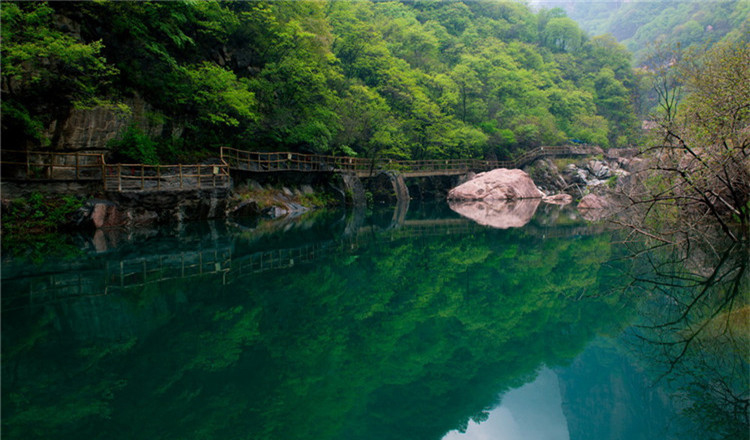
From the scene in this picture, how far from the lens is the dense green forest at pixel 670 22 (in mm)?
70562

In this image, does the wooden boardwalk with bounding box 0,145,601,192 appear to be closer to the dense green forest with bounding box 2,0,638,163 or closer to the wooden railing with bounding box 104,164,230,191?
the wooden railing with bounding box 104,164,230,191

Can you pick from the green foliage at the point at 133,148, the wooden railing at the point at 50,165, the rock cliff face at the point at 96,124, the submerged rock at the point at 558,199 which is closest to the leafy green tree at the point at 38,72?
the rock cliff face at the point at 96,124

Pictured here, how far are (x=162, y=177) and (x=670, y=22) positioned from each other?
107 metres

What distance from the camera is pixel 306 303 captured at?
6.84 meters

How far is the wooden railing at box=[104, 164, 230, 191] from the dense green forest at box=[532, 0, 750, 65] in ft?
135

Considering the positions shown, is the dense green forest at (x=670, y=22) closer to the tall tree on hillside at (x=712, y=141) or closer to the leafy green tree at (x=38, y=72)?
the tall tree on hillside at (x=712, y=141)

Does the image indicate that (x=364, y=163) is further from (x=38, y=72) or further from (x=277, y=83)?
(x=38, y=72)

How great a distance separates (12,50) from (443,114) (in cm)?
3065

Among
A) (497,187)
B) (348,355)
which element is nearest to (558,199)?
(497,187)

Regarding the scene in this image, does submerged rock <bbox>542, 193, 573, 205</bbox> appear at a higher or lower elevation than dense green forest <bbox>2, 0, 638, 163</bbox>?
lower

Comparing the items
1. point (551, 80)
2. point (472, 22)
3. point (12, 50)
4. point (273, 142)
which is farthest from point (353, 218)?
point (472, 22)

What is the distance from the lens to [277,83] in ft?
76.2

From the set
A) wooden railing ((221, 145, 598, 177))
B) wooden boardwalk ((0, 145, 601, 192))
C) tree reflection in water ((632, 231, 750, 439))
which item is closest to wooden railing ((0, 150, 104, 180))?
wooden boardwalk ((0, 145, 601, 192))

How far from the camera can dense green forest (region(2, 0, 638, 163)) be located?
47.7 ft
